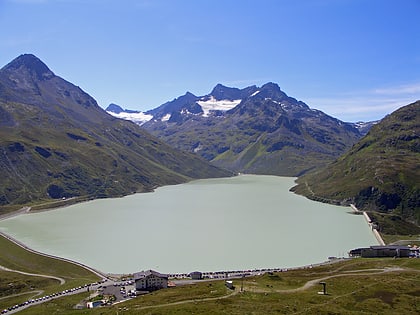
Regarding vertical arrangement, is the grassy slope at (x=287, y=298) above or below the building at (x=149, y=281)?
below

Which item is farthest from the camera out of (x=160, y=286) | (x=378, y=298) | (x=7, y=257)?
(x=7, y=257)

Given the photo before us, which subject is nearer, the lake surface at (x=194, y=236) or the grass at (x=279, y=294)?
the grass at (x=279, y=294)

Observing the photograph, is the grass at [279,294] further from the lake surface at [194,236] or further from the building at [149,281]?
the lake surface at [194,236]

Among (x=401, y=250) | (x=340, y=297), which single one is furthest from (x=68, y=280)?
(x=401, y=250)

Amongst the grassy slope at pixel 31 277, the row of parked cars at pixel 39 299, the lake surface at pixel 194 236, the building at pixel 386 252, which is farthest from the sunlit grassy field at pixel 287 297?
the lake surface at pixel 194 236

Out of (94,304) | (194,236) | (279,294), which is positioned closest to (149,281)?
(94,304)

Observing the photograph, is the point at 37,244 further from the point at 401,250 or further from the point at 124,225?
the point at 401,250
